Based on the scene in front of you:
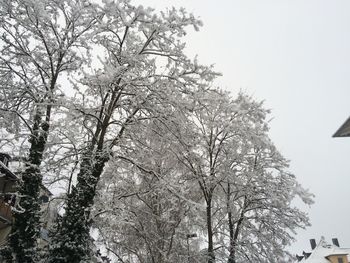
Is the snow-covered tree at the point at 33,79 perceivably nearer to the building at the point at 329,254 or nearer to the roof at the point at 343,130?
the roof at the point at 343,130

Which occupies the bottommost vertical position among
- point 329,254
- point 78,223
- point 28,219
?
point 78,223

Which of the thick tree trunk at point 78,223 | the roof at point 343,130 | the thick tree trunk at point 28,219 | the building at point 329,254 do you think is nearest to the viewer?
the thick tree trunk at point 78,223

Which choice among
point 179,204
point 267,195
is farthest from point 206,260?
point 267,195

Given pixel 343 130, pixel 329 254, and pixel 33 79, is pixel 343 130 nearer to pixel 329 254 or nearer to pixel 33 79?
pixel 33 79

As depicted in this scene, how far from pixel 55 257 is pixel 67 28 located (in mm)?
7602

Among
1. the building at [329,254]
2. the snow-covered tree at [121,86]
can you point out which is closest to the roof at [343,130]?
the snow-covered tree at [121,86]

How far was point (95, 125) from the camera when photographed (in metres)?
12.1

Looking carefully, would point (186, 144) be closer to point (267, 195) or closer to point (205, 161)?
point (205, 161)

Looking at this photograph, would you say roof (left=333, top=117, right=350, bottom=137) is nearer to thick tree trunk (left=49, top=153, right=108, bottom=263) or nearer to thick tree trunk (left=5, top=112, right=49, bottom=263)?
thick tree trunk (left=49, top=153, right=108, bottom=263)

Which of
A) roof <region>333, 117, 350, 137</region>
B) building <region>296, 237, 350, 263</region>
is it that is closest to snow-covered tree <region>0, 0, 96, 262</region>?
roof <region>333, 117, 350, 137</region>

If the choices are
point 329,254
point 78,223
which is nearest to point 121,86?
point 78,223

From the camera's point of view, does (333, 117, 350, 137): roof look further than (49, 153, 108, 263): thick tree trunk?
Yes

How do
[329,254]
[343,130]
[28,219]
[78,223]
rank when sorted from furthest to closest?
1. [329,254]
2. [343,130]
3. [28,219]
4. [78,223]

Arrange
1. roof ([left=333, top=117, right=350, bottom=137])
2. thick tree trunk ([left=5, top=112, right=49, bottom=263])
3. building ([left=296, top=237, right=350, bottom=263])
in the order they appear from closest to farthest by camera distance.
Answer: thick tree trunk ([left=5, top=112, right=49, bottom=263])
roof ([left=333, top=117, right=350, bottom=137])
building ([left=296, top=237, right=350, bottom=263])
